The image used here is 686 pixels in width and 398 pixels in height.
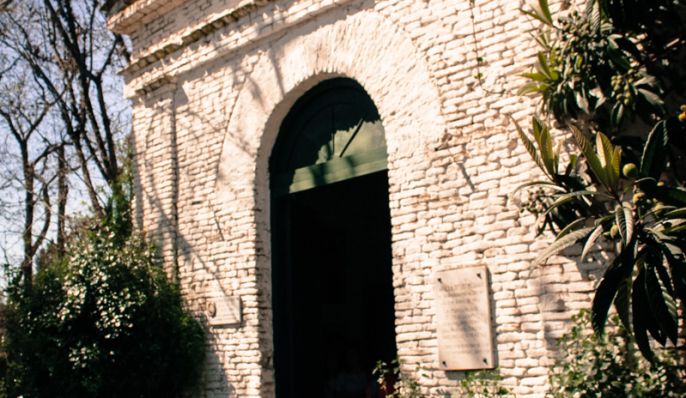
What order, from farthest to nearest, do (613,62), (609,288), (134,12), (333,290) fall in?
1. (134,12)
2. (333,290)
3. (613,62)
4. (609,288)

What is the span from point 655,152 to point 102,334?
6.68 m

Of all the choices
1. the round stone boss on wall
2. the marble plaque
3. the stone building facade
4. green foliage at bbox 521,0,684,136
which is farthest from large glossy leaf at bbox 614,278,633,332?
the marble plaque

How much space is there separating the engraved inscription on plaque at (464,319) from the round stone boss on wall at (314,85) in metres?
0.30

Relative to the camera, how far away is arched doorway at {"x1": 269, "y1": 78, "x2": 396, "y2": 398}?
8797 mm

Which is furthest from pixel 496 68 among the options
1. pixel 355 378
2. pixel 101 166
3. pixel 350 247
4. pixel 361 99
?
pixel 101 166

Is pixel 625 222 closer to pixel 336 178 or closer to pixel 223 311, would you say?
pixel 336 178

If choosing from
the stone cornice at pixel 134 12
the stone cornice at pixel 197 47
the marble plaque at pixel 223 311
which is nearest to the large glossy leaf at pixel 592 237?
the stone cornice at pixel 197 47

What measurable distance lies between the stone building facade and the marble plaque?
0.07 ft

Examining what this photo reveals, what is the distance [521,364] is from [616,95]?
2313mm

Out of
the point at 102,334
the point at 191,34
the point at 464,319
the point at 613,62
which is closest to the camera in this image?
the point at 613,62

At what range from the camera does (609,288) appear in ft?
17.1

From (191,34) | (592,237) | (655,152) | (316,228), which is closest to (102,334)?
(316,228)

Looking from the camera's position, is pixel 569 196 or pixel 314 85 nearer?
pixel 569 196

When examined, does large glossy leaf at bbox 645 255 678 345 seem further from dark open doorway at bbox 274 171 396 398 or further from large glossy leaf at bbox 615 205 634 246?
dark open doorway at bbox 274 171 396 398
